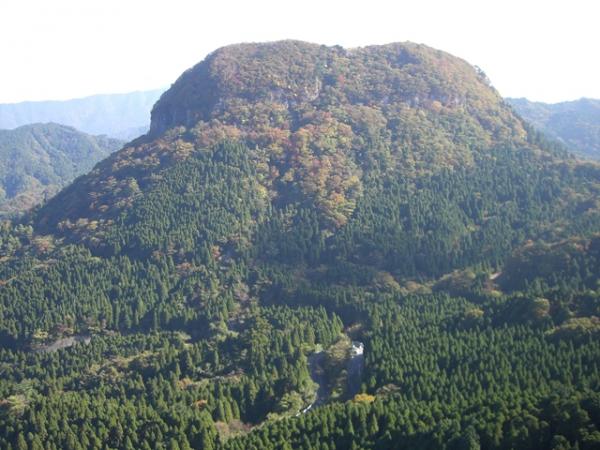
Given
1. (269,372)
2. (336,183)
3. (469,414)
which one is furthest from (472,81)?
(469,414)

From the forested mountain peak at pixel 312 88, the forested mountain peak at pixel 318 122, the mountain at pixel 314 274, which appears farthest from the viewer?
the forested mountain peak at pixel 312 88

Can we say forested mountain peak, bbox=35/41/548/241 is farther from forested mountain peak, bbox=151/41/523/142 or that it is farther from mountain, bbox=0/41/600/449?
mountain, bbox=0/41/600/449

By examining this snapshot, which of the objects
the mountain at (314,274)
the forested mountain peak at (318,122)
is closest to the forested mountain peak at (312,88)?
the forested mountain peak at (318,122)

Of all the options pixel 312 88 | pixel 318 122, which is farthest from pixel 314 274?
pixel 312 88

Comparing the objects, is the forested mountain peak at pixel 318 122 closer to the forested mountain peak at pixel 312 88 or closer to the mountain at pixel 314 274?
the forested mountain peak at pixel 312 88

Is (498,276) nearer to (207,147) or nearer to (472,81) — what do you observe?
(207,147)

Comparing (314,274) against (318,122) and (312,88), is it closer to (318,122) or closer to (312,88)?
(318,122)

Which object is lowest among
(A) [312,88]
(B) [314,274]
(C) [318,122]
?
(B) [314,274]

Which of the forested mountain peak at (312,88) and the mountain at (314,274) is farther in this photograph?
the forested mountain peak at (312,88)
